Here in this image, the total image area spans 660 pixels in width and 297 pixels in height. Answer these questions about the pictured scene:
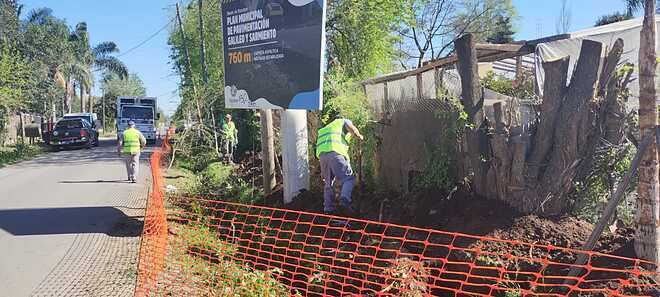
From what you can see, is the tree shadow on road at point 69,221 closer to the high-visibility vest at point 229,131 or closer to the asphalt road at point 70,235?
the asphalt road at point 70,235

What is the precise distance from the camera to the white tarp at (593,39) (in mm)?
6250

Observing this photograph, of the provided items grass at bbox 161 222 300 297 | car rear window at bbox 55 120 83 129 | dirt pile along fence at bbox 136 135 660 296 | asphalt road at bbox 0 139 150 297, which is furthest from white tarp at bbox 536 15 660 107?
car rear window at bbox 55 120 83 129

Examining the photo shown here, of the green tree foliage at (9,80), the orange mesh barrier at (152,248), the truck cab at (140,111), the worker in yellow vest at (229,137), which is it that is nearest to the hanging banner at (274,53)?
the orange mesh barrier at (152,248)

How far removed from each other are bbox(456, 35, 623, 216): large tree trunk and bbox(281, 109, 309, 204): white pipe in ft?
11.1

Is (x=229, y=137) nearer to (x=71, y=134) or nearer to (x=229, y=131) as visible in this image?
Result: (x=229, y=131)

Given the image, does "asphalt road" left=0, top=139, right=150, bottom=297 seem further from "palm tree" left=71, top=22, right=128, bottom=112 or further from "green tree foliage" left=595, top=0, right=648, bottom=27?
"palm tree" left=71, top=22, right=128, bottom=112

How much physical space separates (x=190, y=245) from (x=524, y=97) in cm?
448

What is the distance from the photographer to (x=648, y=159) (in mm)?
4004

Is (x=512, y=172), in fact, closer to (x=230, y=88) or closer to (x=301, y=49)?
(x=301, y=49)

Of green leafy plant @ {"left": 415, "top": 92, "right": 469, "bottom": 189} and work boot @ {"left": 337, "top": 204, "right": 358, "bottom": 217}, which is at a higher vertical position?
green leafy plant @ {"left": 415, "top": 92, "right": 469, "bottom": 189}

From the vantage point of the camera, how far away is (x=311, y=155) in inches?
378

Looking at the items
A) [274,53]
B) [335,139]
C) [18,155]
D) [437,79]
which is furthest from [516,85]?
[18,155]

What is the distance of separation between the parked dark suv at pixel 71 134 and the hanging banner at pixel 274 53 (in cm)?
2018

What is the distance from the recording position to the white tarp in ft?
20.5
